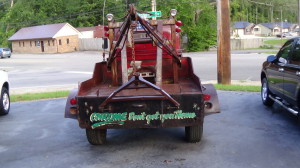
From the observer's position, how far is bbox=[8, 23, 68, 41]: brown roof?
2626 inches

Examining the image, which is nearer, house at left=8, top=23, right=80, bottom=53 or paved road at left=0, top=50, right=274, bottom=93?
paved road at left=0, top=50, right=274, bottom=93

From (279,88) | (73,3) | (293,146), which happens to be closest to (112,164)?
(293,146)

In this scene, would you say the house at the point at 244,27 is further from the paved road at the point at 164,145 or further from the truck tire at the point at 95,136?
the truck tire at the point at 95,136

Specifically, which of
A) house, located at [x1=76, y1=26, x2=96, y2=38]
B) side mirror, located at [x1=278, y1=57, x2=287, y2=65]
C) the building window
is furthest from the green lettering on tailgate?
the building window

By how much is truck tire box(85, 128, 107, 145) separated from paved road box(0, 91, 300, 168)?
10 centimetres

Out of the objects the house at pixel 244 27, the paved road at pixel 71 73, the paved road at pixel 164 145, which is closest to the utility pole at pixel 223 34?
the paved road at pixel 71 73

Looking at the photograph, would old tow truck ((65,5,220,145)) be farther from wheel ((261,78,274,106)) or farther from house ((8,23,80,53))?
house ((8,23,80,53))

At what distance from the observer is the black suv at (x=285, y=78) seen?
715 centimetres

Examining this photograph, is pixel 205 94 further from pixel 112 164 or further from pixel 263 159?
pixel 112 164

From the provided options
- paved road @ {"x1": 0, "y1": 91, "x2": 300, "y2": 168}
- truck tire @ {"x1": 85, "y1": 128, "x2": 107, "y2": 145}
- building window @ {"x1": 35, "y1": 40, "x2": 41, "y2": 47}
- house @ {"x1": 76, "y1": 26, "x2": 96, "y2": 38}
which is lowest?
paved road @ {"x1": 0, "y1": 91, "x2": 300, "y2": 168}

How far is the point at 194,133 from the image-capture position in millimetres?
6391

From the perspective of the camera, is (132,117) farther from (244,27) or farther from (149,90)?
(244,27)

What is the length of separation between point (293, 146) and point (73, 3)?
78933 millimetres

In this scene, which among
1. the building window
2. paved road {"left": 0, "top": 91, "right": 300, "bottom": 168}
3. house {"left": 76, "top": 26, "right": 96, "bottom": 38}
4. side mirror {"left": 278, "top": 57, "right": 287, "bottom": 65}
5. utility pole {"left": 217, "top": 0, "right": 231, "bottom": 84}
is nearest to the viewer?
paved road {"left": 0, "top": 91, "right": 300, "bottom": 168}
